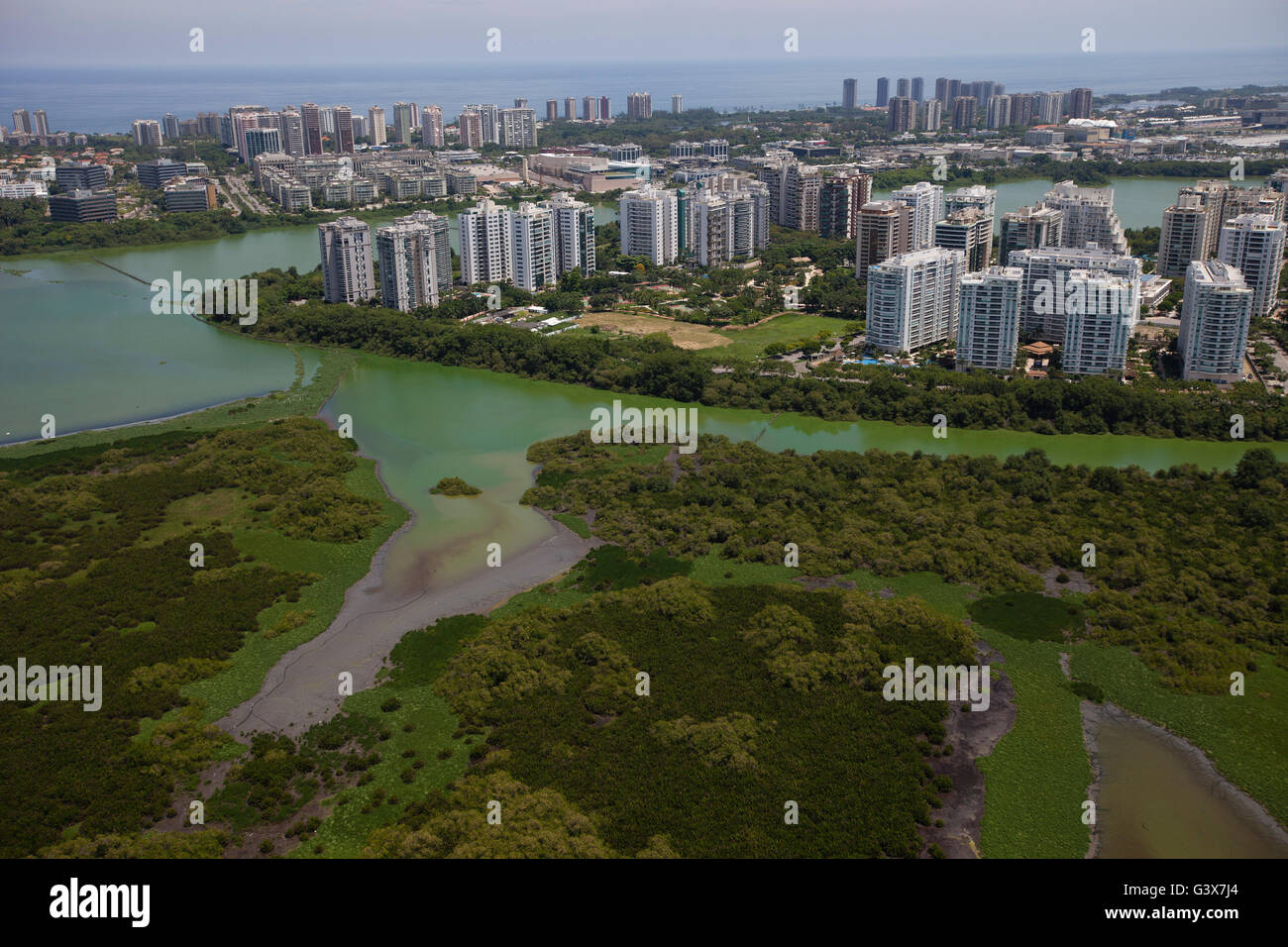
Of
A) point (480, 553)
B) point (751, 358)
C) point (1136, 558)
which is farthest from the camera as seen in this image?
point (751, 358)

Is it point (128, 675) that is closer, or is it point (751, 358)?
point (128, 675)

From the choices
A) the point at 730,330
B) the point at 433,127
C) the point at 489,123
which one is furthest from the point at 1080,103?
the point at 730,330

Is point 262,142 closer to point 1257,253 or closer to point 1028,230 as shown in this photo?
point 1028,230

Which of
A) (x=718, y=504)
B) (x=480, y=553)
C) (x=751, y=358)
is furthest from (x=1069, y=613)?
(x=751, y=358)

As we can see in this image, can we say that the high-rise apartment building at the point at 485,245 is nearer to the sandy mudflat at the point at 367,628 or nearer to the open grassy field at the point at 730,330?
the open grassy field at the point at 730,330

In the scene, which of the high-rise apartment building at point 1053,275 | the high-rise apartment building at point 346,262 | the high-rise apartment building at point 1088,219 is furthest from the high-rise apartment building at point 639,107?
the high-rise apartment building at point 1053,275

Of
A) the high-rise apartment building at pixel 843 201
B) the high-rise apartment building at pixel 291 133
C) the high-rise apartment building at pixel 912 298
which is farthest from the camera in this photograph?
the high-rise apartment building at pixel 291 133

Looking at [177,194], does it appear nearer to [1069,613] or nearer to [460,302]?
[460,302]
